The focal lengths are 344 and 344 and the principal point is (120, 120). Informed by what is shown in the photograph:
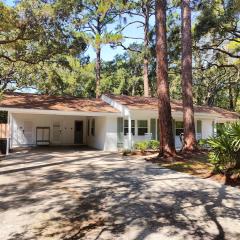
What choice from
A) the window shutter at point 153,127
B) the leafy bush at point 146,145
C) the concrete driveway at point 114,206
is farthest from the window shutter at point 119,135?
the concrete driveway at point 114,206

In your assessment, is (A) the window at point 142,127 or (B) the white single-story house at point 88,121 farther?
(A) the window at point 142,127

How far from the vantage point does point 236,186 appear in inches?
426

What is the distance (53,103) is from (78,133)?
215 inches

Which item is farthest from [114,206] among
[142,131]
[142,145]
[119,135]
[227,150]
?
[142,131]

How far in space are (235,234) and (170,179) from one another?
5488mm

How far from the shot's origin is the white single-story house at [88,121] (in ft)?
72.6

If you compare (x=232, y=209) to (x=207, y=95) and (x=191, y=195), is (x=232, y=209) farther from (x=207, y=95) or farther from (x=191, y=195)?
(x=207, y=95)

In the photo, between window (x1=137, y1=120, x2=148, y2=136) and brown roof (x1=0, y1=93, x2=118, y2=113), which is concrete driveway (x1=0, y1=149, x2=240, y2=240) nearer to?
brown roof (x1=0, y1=93, x2=118, y2=113)

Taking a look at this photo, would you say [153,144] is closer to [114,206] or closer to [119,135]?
[119,135]

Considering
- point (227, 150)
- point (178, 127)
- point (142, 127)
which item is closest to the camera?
point (227, 150)

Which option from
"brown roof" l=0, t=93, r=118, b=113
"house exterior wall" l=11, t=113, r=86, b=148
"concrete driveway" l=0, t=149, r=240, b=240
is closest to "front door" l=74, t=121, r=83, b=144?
"house exterior wall" l=11, t=113, r=86, b=148

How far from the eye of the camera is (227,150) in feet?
39.9

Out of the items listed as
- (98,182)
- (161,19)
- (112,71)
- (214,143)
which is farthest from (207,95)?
(98,182)

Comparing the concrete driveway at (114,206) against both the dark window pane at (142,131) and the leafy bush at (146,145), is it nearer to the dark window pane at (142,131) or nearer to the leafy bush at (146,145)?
the leafy bush at (146,145)
